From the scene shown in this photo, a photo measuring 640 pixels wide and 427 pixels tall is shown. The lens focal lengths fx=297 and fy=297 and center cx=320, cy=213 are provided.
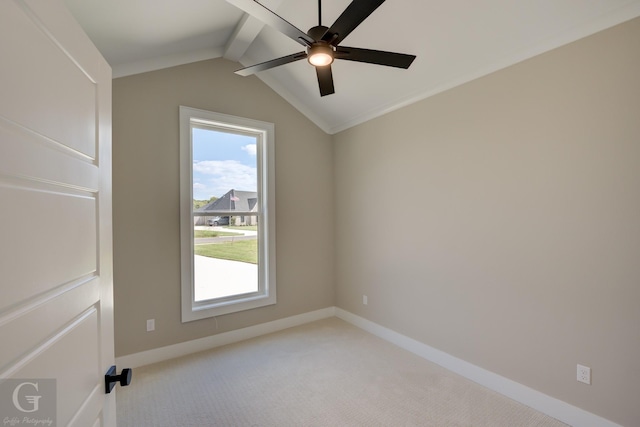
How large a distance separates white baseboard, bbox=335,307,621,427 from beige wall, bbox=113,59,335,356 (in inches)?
58.2

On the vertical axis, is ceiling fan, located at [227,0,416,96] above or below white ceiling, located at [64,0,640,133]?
below

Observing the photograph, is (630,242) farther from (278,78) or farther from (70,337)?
(278,78)

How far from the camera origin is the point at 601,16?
1896 millimetres

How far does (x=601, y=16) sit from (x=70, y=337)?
3131 mm

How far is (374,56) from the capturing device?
6.24 ft

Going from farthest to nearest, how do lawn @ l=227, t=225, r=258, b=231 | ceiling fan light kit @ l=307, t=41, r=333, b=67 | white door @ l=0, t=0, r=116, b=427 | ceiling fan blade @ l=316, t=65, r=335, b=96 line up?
lawn @ l=227, t=225, r=258, b=231, ceiling fan blade @ l=316, t=65, r=335, b=96, ceiling fan light kit @ l=307, t=41, r=333, b=67, white door @ l=0, t=0, r=116, b=427

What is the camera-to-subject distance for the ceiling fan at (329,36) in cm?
155

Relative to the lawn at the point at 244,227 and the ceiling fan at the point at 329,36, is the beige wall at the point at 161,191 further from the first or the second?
the ceiling fan at the point at 329,36

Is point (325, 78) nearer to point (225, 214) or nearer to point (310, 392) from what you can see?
point (225, 214)

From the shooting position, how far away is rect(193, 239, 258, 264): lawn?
3.38 metres

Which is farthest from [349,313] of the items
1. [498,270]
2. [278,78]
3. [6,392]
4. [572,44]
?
[6,392]

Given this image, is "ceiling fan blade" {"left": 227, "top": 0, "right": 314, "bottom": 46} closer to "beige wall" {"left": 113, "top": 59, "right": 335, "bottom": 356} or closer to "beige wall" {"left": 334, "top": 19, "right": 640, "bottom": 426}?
"beige wall" {"left": 334, "top": 19, "right": 640, "bottom": 426}

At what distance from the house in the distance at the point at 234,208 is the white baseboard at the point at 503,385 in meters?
2.08

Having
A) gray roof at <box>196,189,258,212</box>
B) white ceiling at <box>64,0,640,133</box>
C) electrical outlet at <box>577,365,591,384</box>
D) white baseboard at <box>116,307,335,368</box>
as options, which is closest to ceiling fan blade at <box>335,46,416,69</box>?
white ceiling at <box>64,0,640,133</box>
